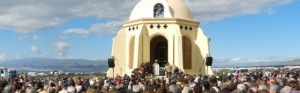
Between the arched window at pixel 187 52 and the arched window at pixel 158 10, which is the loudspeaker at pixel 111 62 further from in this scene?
the arched window at pixel 187 52

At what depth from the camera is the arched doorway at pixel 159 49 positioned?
43.2 meters

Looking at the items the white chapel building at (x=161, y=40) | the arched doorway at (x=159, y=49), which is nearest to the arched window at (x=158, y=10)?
the white chapel building at (x=161, y=40)

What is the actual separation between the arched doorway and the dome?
2938mm

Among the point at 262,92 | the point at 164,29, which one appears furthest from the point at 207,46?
the point at 262,92

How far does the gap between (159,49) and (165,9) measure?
4.75 meters

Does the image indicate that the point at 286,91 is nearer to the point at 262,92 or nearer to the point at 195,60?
the point at 262,92

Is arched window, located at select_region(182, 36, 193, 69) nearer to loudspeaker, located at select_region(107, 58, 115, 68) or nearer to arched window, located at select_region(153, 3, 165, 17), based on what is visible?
arched window, located at select_region(153, 3, 165, 17)

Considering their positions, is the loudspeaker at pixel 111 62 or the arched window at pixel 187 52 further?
the arched window at pixel 187 52

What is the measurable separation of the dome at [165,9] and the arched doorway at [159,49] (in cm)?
294

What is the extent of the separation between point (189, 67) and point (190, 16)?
490 cm

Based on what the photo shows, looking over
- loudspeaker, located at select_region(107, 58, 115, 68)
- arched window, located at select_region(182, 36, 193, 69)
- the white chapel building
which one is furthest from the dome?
loudspeaker, located at select_region(107, 58, 115, 68)

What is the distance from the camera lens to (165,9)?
4088 cm

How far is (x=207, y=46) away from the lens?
137 feet

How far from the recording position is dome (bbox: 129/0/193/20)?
40906mm
